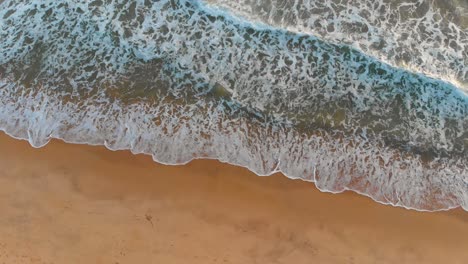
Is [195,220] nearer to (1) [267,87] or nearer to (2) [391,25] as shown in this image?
(1) [267,87]

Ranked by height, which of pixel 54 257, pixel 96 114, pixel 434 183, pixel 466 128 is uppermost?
pixel 466 128

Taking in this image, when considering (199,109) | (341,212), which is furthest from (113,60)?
(341,212)

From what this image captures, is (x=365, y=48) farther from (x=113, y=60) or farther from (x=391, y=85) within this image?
(x=113, y=60)

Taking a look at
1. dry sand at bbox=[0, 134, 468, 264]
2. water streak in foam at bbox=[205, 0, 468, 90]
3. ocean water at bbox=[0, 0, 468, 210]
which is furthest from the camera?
water streak in foam at bbox=[205, 0, 468, 90]

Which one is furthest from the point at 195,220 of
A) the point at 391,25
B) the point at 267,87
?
the point at 391,25

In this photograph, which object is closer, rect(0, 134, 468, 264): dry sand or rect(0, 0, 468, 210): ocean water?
rect(0, 134, 468, 264): dry sand

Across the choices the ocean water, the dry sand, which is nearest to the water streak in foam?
the ocean water

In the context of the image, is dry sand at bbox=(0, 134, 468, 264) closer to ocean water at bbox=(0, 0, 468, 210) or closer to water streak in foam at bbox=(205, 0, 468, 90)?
ocean water at bbox=(0, 0, 468, 210)
